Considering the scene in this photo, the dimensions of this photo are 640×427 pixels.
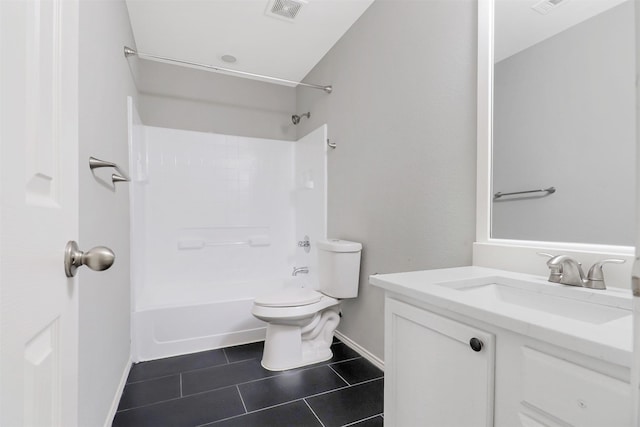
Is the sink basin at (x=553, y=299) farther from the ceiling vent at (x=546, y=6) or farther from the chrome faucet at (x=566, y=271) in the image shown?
the ceiling vent at (x=546, y=6)

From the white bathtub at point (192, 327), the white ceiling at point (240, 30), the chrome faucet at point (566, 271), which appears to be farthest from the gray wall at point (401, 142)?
the white bathtub at point (192, 327)

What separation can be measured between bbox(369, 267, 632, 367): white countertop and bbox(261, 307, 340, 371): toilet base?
3.70 ft

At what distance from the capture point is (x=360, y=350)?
208 centimetres

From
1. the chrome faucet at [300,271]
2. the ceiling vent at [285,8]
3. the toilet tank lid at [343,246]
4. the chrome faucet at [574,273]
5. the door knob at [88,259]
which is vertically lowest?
the chrome faucet at [300,271]

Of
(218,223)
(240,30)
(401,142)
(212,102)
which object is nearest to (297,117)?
(212,102)

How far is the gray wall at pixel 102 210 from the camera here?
3.52 feet

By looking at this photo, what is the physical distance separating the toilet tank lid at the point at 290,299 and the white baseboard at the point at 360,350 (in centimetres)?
45

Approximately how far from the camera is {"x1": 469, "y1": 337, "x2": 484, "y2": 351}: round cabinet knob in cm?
71

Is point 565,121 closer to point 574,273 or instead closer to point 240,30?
point 574,273

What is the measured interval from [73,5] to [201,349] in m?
2.18

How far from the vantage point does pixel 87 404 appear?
42.6 inches

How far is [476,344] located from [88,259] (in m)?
0.84

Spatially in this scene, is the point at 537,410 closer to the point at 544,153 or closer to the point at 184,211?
the point at 544,153

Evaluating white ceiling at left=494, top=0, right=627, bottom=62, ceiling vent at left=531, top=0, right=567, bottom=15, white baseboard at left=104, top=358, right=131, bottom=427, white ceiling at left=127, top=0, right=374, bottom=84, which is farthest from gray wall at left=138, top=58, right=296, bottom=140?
ceiling vent at left=531, top=0, right=567, bottom=15
